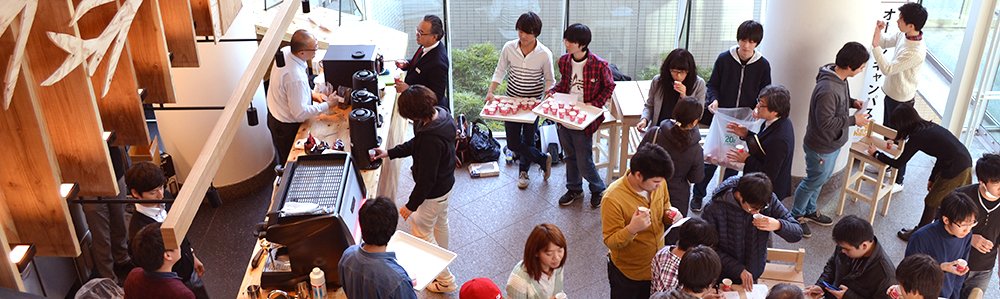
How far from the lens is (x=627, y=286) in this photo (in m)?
3.85

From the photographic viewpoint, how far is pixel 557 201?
607cm

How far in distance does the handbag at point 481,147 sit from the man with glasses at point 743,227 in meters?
3.11

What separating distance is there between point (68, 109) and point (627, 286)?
2.79 m

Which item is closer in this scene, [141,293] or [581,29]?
[141,293]

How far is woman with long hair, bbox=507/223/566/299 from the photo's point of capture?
3.08 meters

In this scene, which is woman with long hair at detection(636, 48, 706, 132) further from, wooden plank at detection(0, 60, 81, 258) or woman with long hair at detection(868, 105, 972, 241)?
wooden plank at detection(0, 60, 81, 258)

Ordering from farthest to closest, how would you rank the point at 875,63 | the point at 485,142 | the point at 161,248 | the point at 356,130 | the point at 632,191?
the point at 485,142 → the point at 875,63 → the point at 356,130 → the point at 632,191 → the point at 161,248

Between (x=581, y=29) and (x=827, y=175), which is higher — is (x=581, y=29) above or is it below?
above

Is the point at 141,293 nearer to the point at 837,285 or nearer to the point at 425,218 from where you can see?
the point at 425,218

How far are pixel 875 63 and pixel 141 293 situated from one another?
18.4 ft

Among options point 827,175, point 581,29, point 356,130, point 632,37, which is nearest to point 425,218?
point 356,130

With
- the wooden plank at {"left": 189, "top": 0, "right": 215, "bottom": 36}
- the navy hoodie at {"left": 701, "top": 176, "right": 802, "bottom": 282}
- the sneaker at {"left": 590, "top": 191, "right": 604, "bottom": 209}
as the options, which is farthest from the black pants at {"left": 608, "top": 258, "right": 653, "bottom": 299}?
the wooden plank at {"left": 189, "top": 0, "right": 215, "bottom": 36}

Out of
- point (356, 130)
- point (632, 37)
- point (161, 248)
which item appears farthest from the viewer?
point (632, 37)

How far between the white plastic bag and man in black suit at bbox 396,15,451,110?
2.19 metres
